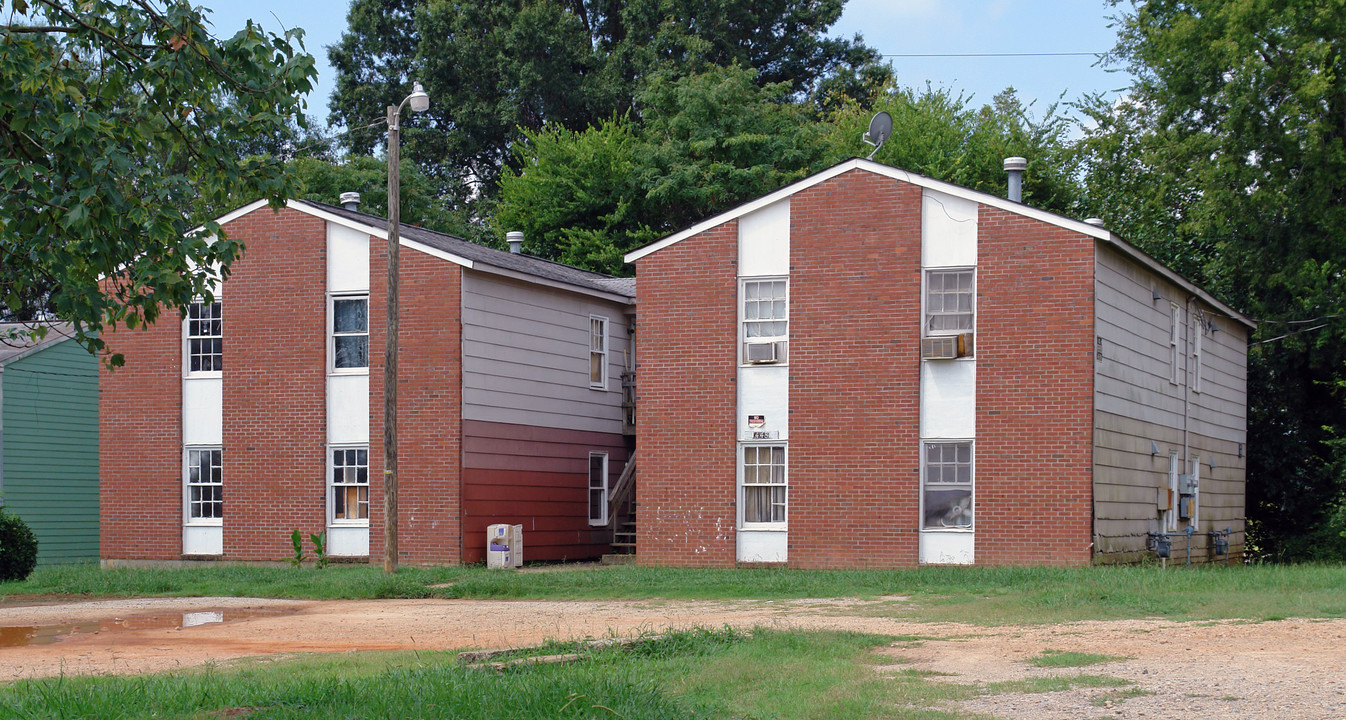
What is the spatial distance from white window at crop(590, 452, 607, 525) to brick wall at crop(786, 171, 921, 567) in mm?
6661

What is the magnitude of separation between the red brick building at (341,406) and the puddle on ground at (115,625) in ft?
24.7

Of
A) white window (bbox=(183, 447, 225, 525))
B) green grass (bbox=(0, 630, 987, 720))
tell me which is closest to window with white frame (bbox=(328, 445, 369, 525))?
white window (bbox=(183, 447, 225, 525))

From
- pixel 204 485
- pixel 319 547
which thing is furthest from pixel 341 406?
pixel 204 485

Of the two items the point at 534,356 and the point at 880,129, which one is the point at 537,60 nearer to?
the point at 534,356

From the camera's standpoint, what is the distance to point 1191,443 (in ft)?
94.7

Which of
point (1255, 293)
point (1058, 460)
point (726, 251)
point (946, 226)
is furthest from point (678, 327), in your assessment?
point (1255, 293)

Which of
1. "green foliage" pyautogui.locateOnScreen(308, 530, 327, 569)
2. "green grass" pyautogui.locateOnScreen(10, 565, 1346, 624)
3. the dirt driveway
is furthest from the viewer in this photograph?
"green foliage" pyautogui.locateOnScreen(308, 530, 327, 569)

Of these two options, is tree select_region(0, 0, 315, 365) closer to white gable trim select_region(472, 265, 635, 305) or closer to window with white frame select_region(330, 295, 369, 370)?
white gable trim select_region(472, 265, 635, 305)

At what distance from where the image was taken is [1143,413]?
25.7 m

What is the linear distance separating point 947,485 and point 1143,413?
455cm

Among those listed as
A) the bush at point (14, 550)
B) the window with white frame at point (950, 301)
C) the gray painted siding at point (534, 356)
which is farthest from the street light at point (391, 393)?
the window with white frame at point (950, 301)

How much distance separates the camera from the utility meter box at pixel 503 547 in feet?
83.5

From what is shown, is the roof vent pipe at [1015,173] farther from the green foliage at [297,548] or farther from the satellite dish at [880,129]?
the green foliage at [297,548]

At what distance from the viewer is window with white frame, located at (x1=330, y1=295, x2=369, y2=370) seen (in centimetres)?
2708
